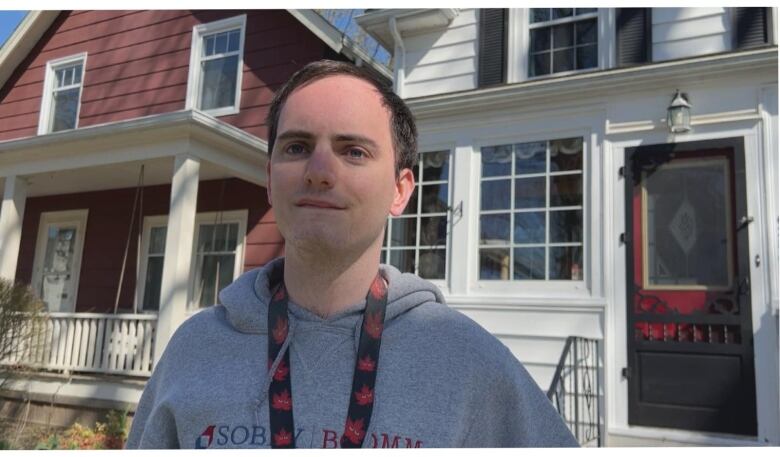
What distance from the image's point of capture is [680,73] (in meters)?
4.63

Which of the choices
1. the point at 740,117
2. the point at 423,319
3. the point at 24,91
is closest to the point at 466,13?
the point at 740,117

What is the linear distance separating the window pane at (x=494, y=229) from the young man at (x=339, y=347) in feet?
14.4

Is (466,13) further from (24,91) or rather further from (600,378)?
(24,91)

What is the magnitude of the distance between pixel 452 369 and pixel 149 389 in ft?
1.83

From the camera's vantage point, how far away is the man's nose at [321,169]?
885mm

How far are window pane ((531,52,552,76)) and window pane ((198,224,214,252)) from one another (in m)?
4.47

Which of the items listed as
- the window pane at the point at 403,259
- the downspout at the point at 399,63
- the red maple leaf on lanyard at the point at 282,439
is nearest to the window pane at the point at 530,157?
the window pane at the point at 403,259

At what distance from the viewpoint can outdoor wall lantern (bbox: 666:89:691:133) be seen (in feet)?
15.0

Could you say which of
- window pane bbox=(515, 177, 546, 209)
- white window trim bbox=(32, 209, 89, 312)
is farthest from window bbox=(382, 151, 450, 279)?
white window trim bbox=(32, 209, 89, 312)

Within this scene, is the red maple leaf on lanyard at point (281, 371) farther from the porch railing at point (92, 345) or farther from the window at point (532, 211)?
the porch railing at point (92, 345)

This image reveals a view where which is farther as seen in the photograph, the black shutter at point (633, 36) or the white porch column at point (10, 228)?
the white porch column at point (10, 228)

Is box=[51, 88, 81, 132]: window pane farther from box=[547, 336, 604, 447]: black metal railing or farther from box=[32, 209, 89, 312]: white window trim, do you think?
box=[547, 336, 604, 447]: black metal railing

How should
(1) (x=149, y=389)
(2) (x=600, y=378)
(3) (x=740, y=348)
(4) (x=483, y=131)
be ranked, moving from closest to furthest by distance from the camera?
(1) (x=149, y=389) → (3) (x=740, y=348) → (2) (x=600, y=378) → (4) (x=483, y=131)

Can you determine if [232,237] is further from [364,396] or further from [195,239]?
[364,396]
